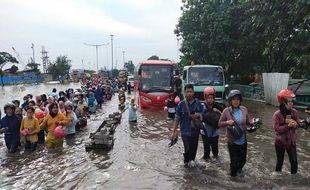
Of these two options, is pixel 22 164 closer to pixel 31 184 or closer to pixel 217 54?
pixel 31 184

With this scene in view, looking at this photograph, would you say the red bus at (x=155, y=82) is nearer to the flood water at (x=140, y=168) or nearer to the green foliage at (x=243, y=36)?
the green foliage at (x=243, y=36)

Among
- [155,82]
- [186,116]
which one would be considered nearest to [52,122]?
[186,116]

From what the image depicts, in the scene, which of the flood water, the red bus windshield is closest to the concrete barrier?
the red bus windshield

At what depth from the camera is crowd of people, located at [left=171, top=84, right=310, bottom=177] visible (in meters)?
6.70

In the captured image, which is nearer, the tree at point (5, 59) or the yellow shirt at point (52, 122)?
the yellow shirt at point (52, 122)

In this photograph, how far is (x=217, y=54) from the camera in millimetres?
29594

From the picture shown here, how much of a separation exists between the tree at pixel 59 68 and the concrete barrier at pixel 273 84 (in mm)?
76172

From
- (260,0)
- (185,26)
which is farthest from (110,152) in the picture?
(185,26)

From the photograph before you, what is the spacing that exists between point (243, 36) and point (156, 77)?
9.60 m

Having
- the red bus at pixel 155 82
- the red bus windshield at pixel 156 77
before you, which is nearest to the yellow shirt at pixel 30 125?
the red bus at pixel 155 82

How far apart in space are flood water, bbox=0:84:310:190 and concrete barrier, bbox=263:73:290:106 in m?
9.03

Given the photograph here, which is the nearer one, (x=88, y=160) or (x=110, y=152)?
(x=88, y=160)

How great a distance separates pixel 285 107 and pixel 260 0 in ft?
46.5

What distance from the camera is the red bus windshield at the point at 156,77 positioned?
71.0 feet
